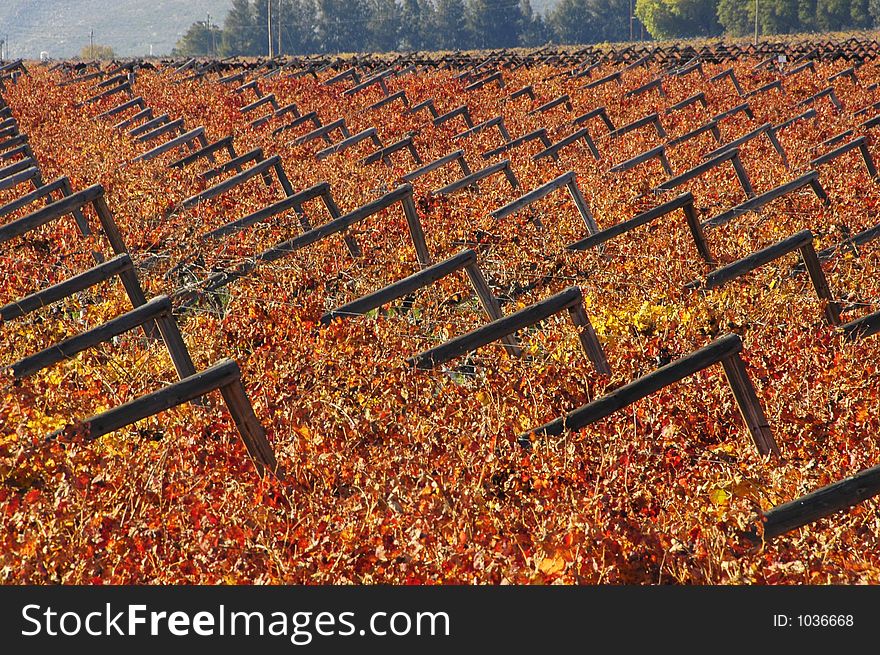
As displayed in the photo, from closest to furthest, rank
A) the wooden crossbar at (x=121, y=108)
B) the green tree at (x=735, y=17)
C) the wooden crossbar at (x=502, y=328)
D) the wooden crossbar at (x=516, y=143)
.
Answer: the wooden crossbar at (x=502, y=328), the wooden crossbar at (x=516, y=143), the wooden crossbar at (x=121, y=108), the green tree at (x=735, y=17)

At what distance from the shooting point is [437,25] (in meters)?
134

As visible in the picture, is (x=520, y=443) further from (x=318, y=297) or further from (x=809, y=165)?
(x=809, y=165)

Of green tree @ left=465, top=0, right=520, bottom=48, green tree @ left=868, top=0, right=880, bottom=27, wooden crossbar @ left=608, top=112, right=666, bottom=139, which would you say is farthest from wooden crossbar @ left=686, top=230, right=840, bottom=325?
green tree @ left=465, top=0, right=520, bottom=48

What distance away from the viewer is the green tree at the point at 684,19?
125m

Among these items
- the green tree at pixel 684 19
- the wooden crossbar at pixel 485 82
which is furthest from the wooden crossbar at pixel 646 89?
the green tree at pixel 684 19

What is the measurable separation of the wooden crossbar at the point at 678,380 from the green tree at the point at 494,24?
13168cm

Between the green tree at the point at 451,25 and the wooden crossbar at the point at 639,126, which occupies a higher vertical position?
the green tree at the point at 451,25

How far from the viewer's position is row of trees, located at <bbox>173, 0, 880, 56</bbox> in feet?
420

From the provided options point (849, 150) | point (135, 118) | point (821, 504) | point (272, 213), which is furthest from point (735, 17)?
point (821, 504)

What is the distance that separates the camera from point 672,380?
471 centimetres

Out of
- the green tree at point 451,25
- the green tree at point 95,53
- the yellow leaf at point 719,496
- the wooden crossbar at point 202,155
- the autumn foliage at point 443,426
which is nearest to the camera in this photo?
the autumn foliage at point 443,426

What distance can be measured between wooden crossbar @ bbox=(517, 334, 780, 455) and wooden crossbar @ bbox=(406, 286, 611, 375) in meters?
0.77

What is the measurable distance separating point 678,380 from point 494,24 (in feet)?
450

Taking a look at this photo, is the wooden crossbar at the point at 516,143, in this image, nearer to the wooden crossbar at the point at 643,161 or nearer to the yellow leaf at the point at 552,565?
the wooden crossbar at the point at 643,161
